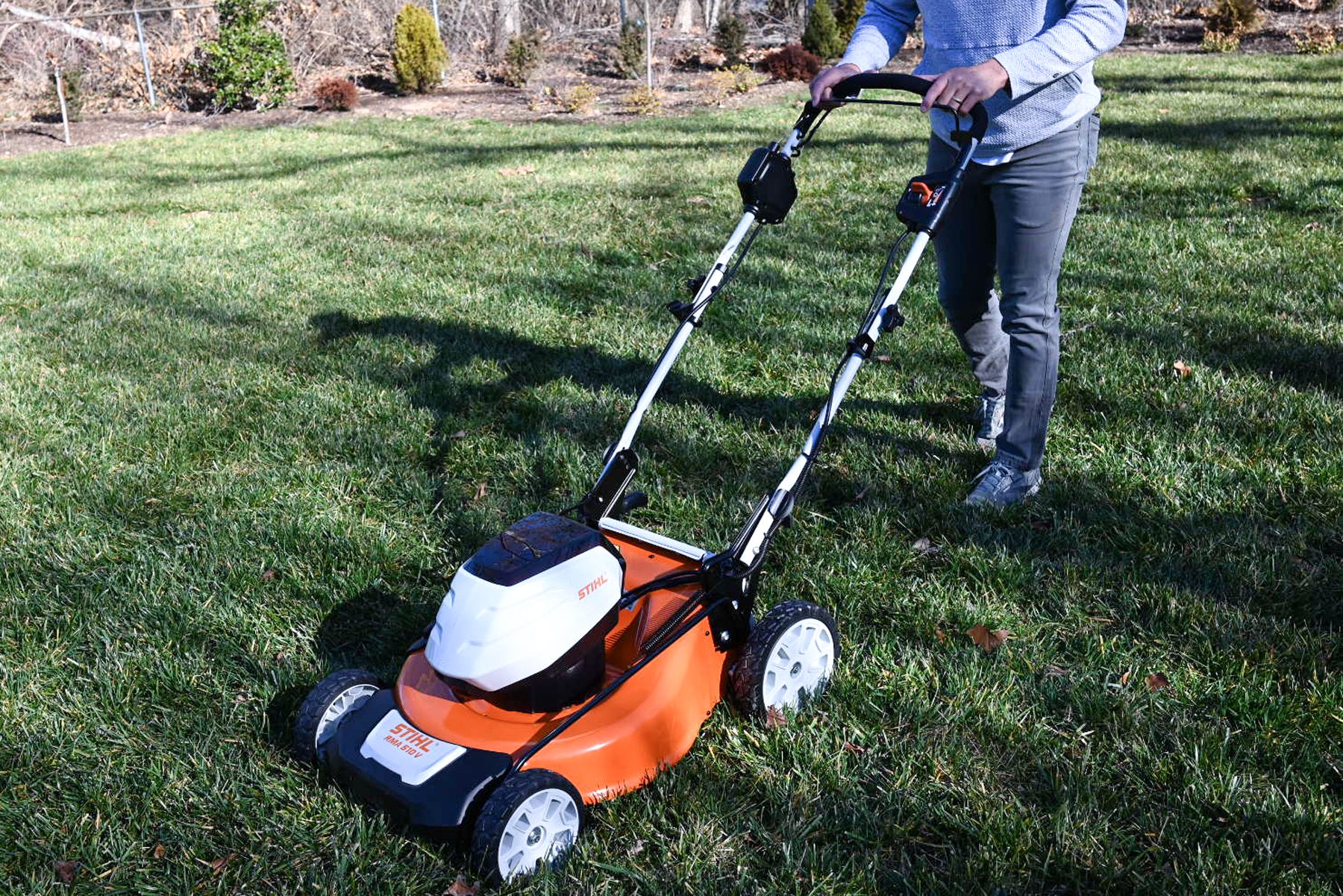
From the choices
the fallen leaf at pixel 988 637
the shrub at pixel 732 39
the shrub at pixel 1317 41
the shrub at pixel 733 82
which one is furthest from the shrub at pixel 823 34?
the fallen leaf at pixel 988 637

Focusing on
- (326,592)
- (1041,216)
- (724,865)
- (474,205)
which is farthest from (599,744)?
(474,205)

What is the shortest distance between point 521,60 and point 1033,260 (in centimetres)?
1315

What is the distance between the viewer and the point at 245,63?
44.2 feet

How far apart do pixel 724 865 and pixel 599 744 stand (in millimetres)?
326

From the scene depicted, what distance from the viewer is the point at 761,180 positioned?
2.85 meters

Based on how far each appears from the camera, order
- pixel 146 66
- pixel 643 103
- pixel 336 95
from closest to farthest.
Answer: pixel 643 103 < pixel 336 95 < pixel 146 66

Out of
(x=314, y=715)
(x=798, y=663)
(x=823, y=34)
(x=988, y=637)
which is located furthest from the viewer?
(x=823, y=34)

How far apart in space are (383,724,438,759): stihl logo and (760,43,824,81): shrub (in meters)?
13.5

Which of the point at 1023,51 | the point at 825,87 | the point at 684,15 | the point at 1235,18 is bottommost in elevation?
the point at 684,15

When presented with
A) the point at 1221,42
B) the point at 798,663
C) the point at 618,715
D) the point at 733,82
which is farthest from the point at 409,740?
the point at 1221,42

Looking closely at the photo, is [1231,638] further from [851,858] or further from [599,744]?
[599,744]

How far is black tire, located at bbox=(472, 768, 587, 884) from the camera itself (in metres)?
1.95

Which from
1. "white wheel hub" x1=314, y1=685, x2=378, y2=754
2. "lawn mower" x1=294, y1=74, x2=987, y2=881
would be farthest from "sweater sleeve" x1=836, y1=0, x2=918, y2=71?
"white wheel hub" x1=314, y1=685, x2=378, y2=754

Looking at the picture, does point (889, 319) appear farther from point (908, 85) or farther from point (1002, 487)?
point (1002, 487)
